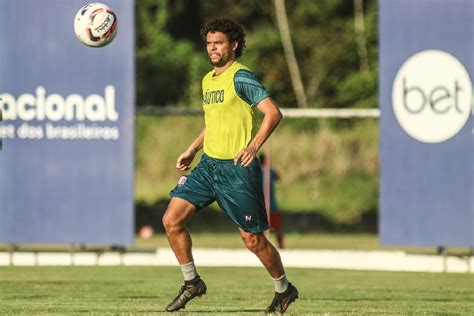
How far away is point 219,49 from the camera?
11633 millimetres

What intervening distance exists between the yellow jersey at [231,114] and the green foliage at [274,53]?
32167mm

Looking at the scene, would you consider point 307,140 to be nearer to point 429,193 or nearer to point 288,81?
point 288,81

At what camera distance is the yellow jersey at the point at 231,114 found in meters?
11.5

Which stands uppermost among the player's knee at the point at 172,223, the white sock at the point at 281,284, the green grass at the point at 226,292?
the player's knee at the point at 172,223

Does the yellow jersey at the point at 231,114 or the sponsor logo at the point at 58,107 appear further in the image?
the sponsor logo at the point at 58,107

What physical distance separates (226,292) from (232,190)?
13.7 feet

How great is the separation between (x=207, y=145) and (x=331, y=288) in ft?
16.7

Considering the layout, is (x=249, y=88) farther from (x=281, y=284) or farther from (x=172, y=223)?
(x=281, y=284)

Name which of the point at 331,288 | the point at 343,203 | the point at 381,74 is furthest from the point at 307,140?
the point at 331,288

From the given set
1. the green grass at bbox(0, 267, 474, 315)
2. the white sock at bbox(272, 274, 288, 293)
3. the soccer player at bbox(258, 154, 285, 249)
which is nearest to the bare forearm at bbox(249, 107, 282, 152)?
the white sock at bbox(272, 274, 288, 293)

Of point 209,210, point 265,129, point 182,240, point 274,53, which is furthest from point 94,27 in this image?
point 274,53

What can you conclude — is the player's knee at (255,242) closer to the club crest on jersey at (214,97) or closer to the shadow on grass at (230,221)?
the club crest on jersey at (214,97)

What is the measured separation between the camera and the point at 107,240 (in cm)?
2142

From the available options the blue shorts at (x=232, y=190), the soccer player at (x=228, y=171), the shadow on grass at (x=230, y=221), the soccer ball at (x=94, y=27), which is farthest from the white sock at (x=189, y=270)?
the shadow on grass at (x=230, y=221)
